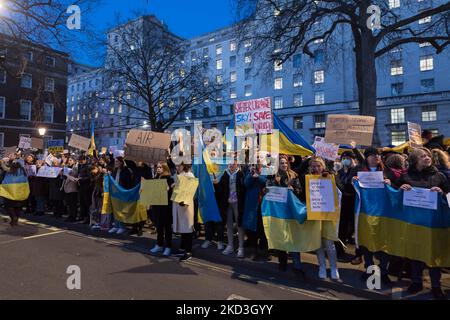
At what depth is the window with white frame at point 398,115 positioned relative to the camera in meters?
45.2

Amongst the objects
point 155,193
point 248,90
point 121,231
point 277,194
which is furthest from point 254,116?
point 248,90

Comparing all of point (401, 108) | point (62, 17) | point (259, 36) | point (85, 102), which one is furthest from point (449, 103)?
point (62, 17)

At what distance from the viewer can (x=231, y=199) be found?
6750 millimetres

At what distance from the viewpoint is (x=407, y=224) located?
484cm

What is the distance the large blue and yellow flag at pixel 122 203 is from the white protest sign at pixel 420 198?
5705 millimetres

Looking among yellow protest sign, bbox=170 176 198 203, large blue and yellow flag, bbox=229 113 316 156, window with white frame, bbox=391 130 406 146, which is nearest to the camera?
yellow protest sign, bbox=170 176 198 203

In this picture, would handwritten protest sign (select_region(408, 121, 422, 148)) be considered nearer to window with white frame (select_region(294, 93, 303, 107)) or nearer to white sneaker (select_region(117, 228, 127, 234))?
white sneaker (select_region(117, 228, 127, 234))

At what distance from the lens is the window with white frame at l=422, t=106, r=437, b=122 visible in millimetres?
42812

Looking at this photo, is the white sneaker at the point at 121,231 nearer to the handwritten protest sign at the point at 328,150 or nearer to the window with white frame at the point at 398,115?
the handwritten protest sign at the point at 328,150

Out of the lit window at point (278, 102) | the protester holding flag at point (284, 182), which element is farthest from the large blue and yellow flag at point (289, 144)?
the lit window at point (278, 102)

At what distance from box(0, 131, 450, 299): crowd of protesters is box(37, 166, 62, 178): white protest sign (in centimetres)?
16

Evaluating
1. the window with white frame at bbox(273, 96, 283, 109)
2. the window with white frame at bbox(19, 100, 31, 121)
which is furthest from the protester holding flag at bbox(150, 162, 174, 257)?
the window with white frame at bbox(273, 96, 283, 109)
